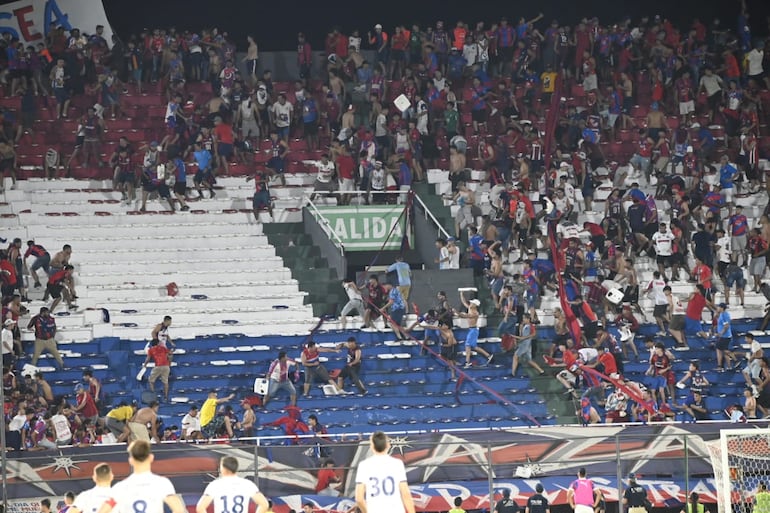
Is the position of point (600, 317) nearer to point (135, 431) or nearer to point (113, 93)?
point (135, 431)

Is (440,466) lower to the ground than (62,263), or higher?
lower

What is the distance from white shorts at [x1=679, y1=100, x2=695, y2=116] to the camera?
1437 inches

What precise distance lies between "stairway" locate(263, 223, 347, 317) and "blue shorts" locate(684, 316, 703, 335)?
23.3 ft

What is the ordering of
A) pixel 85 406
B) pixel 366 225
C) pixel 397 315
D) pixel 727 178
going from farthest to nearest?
pixel 727 178 < pixel 366 225 < pixel 397 315 < pixel 85 406

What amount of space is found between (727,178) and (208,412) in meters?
14.7

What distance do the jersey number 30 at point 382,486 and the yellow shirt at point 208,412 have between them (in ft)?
42.1

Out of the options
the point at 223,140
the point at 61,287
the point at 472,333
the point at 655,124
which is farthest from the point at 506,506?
the point at 655,124

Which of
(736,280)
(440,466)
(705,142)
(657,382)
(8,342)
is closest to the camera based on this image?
(440,466)

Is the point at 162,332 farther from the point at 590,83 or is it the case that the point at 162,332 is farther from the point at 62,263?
the point at 590,83

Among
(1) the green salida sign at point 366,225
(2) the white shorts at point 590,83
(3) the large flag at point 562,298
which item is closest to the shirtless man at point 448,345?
(3) the large flag at point 562,298

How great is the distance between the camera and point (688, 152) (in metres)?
34.5

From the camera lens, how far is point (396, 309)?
29.4 metres

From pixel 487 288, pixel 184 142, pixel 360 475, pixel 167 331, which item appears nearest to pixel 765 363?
pixel 487 288

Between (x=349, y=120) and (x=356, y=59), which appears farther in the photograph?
(x=356, y=59)
